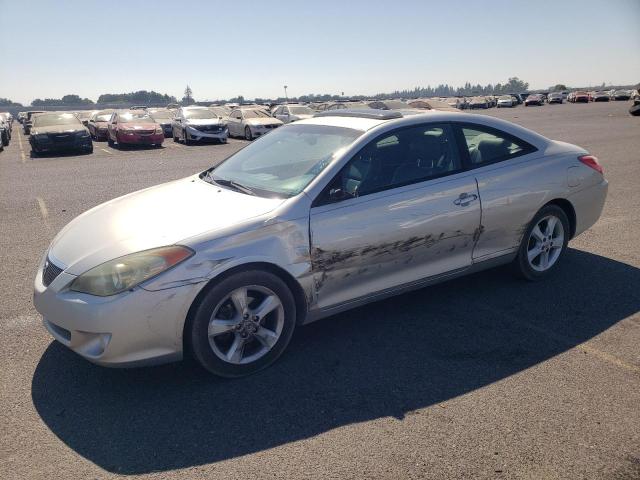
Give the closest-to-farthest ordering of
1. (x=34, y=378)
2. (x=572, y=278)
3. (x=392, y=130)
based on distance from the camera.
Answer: (x=34, y=378), (x=392, y=130), (x=572, y=278)

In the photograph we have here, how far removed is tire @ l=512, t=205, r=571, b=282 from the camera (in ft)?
15.4

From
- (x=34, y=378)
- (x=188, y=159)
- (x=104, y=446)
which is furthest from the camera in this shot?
(x=188, y=159)

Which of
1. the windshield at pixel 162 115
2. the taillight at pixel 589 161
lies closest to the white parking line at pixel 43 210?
the taillight at pixel 589 161

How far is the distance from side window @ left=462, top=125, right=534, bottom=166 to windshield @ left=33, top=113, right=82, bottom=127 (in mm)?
17421

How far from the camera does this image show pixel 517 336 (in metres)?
3.90

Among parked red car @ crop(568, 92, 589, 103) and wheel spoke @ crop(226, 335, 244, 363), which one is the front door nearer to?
wheel spoke @ crop(226, 335, 244, 363)

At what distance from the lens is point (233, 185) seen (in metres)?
4.07

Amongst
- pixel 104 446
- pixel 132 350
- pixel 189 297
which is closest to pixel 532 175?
pixel 189 297

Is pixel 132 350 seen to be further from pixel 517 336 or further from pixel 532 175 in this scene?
pixel 532 175

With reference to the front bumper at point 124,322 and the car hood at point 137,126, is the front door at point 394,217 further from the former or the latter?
the car hood at point 137,126

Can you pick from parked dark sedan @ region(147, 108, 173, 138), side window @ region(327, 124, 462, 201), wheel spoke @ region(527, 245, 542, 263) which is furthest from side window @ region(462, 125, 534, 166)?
parked dark sedan @ region(147, 108, 173, 138)

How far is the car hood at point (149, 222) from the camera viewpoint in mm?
3238

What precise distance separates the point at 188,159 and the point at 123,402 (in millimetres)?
13523

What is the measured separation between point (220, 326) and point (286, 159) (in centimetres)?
157
